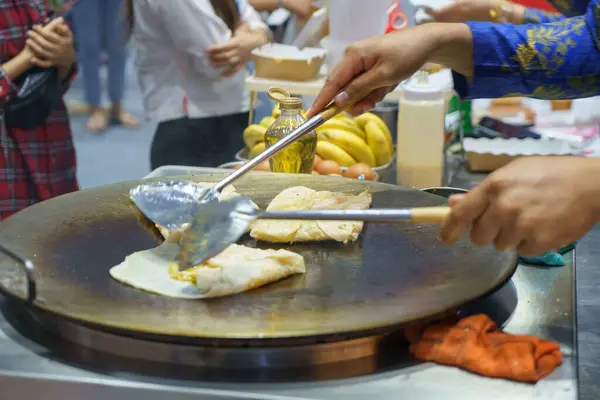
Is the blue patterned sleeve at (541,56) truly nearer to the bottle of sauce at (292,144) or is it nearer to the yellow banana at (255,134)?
the bottle of sauce at (292,144)

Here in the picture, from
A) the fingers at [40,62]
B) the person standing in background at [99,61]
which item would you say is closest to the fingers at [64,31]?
the fingers at [40,62]

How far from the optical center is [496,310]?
1184 millimetres

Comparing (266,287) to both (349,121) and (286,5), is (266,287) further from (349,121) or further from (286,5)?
(286,5)

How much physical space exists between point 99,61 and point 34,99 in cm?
405

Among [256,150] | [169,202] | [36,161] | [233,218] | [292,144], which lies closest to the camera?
[233,218]

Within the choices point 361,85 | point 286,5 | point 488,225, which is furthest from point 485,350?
point 286,5

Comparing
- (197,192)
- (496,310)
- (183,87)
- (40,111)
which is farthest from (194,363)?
(183,87)

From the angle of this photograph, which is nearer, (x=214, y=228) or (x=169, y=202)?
(x=214, y=228)

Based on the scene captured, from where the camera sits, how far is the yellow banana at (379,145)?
2.10 meters

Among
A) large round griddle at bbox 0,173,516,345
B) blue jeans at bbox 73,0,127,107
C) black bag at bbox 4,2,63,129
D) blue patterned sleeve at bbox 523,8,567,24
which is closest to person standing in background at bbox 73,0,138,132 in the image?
blue jeans at bbox 73,0,127,107

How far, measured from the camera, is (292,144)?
173 centimetres

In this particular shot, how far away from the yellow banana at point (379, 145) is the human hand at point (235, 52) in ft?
3.25

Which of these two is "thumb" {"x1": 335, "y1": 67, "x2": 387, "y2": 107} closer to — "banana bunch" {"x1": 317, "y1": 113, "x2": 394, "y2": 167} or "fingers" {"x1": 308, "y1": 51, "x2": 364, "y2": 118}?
"fingers" {"x1": 308, "y1": 51, "x2": 364, "y2": 118}

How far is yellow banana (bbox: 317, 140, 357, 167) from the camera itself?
2.04 meters
